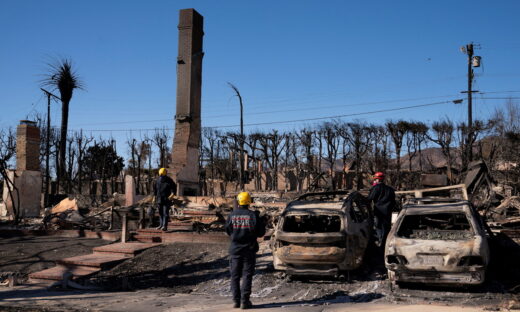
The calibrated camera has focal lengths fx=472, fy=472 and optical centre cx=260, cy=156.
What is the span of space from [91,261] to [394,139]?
32.7 metres

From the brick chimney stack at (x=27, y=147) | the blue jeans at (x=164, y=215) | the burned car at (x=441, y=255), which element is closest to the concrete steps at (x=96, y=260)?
the blue jeans at (x=164, y=215)

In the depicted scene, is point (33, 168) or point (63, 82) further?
point (63, 82)

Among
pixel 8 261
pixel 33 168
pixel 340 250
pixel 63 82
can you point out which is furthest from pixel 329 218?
pixel 63 82

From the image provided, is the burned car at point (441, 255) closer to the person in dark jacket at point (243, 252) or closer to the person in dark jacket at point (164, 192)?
the person in dark jacket at point (243, 252)

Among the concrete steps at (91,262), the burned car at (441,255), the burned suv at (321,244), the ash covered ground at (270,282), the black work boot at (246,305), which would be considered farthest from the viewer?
the concrete steps at (91,262)

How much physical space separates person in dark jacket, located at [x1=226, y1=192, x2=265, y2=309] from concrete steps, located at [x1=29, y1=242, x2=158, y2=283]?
4612 millimetres

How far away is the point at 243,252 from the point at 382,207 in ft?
13.9

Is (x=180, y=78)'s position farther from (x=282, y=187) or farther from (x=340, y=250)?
(x=282, y=187)

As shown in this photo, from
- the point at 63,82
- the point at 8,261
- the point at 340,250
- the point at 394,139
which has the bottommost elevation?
the point at 8,261

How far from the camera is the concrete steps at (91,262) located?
10.8 m

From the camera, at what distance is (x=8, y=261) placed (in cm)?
1229

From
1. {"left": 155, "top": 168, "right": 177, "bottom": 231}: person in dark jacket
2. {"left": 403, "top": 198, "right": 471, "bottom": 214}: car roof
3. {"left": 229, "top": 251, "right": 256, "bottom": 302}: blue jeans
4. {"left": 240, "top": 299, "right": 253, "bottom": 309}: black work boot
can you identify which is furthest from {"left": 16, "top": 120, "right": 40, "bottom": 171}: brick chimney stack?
{"left": 403, "top": 198, "right": 471, "bottom": 214}: car roof

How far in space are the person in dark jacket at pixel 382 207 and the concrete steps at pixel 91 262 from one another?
19.8ft

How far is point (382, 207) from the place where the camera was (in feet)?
34.2
